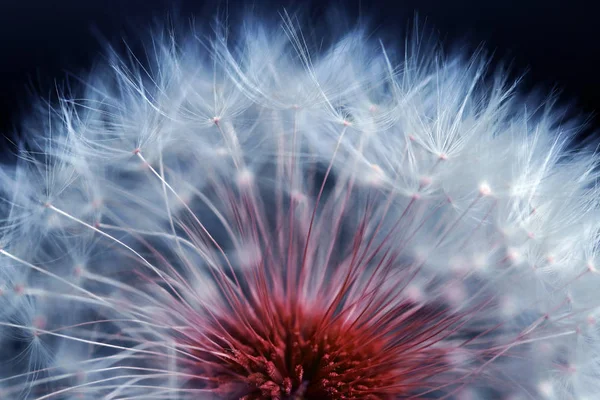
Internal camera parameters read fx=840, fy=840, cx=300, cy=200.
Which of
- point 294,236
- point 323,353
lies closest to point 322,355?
point 323,353

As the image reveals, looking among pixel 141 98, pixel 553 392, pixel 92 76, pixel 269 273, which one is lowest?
pixel 553 392

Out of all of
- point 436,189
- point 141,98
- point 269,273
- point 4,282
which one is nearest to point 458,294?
point 436,189

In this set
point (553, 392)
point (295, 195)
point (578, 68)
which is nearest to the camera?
point (553, 392)

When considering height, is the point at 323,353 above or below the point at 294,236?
below

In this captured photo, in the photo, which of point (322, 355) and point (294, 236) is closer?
point (322, 355)

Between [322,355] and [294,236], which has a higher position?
[294,236]

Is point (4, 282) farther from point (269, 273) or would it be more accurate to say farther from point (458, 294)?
point (458, 294)

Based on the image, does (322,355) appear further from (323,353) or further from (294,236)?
(294,236)

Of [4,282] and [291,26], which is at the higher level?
[291,26]
